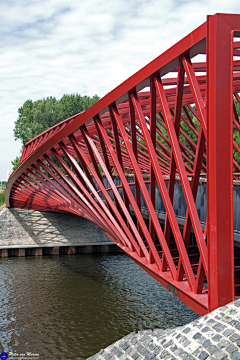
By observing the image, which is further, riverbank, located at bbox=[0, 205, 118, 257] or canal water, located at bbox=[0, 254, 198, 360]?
riverbank, located at bbox=[0, 205, 118, 257]

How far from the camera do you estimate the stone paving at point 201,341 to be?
541 cm

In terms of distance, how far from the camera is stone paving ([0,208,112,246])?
99.7ft

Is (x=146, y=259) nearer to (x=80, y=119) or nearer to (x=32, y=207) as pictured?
(x=80, y=119)

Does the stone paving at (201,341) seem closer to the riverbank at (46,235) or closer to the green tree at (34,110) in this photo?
the riverbank at (46,235)

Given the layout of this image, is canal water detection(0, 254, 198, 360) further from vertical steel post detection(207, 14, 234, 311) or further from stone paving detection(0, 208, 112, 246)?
vertical steel post detection(207, 14, 234, 311)

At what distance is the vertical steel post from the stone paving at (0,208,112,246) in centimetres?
2524

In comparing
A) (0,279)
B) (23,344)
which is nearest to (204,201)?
(23,344)

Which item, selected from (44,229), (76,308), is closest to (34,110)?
(44,229)

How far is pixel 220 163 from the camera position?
6.46 m

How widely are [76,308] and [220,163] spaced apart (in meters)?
13.1

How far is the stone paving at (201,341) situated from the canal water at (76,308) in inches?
267

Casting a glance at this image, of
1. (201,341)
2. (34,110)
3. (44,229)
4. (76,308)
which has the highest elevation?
(34,110)

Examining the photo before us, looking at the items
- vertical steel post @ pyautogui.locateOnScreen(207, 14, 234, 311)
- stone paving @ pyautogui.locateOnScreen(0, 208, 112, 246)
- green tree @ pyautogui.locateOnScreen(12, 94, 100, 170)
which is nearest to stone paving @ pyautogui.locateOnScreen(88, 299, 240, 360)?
vertical steel post @ pyautogui.locateOnScreen(207, 14, 234, 311)

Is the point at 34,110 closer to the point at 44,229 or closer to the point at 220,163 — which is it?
the point at 44,229
